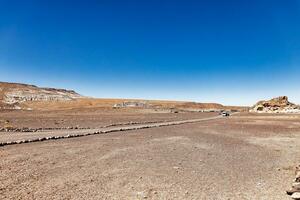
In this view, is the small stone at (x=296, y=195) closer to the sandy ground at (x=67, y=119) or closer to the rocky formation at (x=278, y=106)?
the sandy ground at (x=67, y=119)

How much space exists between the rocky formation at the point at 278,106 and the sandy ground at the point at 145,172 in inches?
3937

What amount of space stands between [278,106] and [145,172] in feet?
387

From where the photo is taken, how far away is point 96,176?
12.5 meters

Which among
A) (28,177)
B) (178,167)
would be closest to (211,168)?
(178,167)

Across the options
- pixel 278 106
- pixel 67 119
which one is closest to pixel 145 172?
pixel 67 119

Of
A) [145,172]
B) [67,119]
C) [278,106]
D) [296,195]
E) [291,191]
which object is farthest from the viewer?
[278,106]

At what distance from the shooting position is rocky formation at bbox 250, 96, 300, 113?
110 m

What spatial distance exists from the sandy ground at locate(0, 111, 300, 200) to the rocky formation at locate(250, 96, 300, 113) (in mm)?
100009

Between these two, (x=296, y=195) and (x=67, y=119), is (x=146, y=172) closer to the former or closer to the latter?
(x=296, y=195)

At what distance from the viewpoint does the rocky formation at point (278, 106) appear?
11034 cm

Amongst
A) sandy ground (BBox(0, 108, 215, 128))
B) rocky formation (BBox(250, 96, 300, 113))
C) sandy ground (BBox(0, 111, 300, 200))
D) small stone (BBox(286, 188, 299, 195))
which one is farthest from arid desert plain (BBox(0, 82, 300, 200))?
rocky formation (BBox(250, 96, 300, 113))

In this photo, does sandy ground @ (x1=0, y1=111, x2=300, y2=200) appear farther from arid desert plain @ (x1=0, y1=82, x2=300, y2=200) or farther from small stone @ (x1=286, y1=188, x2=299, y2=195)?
small stone @ (x1=286, y1=188, x2=299, y2=195)

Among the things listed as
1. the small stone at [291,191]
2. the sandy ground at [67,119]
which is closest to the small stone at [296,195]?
the small stone at [291,191]

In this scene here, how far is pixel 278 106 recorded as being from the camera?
117812 mm
